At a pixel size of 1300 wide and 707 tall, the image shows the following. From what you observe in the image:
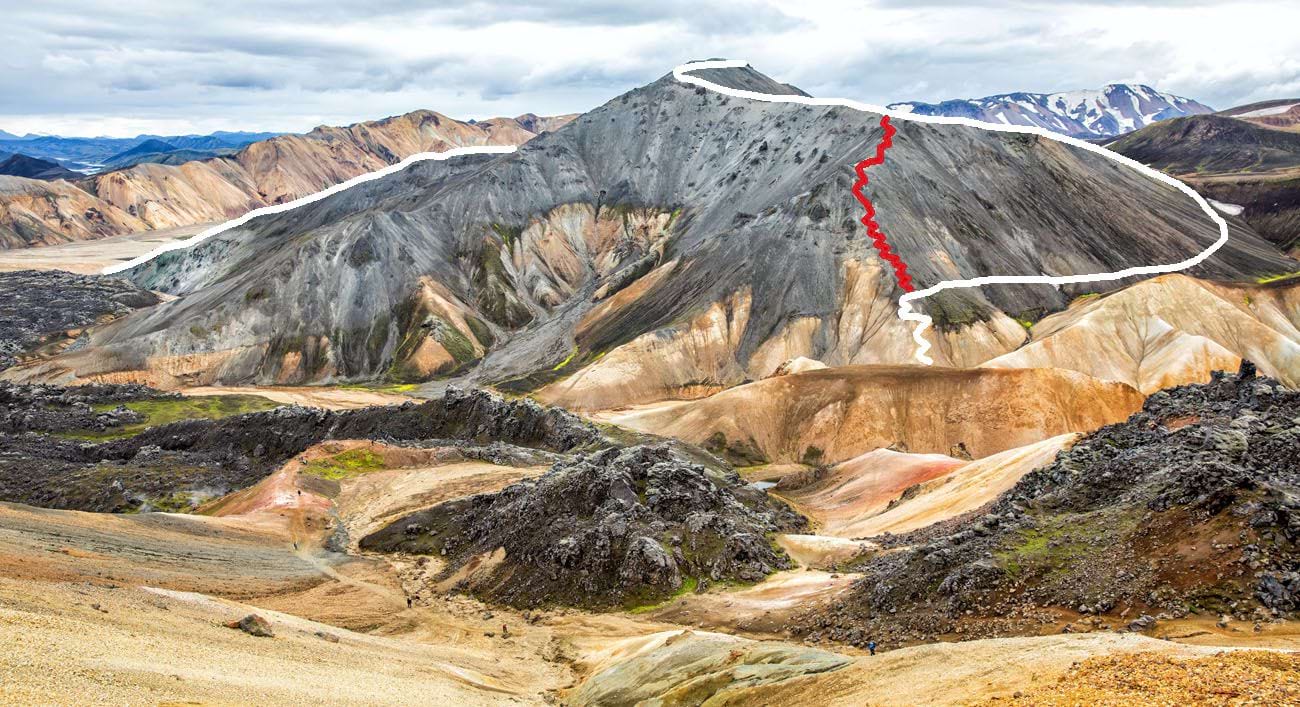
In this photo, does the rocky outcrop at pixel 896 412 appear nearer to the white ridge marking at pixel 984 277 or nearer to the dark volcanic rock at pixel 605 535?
the white ridge marking at pixel 984 277

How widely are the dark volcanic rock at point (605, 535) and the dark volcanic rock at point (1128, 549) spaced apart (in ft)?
26.4

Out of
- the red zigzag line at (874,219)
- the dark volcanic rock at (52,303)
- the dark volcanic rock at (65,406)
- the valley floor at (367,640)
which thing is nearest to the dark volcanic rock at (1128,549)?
the valley floor at (367,640)

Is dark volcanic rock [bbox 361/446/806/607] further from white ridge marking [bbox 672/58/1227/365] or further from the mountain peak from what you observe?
the mountain peak

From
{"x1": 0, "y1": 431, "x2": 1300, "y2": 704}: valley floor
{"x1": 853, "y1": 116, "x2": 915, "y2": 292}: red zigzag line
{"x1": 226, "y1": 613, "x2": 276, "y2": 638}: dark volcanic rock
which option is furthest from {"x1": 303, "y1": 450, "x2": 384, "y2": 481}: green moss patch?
{"x1": 853, "y1": 116, "x2": 915, "y2": 292}: red zigzag line

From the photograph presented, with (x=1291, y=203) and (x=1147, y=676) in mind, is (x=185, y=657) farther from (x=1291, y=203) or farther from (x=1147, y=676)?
(x=1291, y=203)

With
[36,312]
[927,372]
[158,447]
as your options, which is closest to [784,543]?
[927,372]

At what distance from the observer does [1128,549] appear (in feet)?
90.8

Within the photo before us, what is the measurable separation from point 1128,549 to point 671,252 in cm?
12297

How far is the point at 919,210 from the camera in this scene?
4796 inches

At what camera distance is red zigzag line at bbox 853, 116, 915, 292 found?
112062 millimetres

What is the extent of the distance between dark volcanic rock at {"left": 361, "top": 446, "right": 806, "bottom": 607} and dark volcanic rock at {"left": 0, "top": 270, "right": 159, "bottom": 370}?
11273 cm

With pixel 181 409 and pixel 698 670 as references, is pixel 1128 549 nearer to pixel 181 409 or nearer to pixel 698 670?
pixel 698 670

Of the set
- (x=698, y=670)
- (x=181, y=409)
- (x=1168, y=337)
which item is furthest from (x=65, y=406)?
(x=1168, y=337)

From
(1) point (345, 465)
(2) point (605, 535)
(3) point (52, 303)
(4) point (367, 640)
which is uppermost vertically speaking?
(3) point (52, 303)
